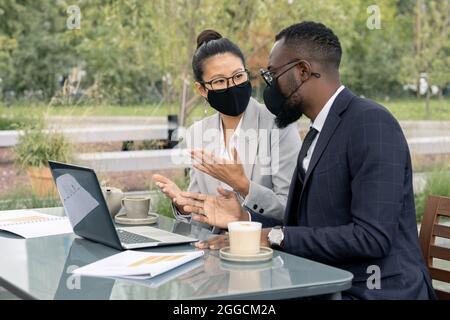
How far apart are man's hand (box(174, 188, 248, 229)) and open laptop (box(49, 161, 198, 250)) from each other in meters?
0.10

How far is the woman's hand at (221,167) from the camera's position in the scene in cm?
276

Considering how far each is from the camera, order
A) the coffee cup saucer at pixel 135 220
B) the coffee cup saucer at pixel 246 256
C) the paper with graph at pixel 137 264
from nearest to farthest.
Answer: the paper with graph at pixel 137 264 < the coffee cup saucer at pixel 246 256 < the coffee cup saucer at pixel 135 220

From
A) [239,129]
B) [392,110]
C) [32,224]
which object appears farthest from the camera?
[392,110]

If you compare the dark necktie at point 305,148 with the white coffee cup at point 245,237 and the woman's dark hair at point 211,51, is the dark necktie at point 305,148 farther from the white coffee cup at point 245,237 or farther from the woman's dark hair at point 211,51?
the woman's dark hair at point 211,51

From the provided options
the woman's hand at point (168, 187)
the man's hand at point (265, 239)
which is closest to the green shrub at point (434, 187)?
the woman's hand at point (168, 187)

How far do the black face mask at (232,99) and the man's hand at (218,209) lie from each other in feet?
2.10

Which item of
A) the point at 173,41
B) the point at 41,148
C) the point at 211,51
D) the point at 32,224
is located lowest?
the point at 41,148

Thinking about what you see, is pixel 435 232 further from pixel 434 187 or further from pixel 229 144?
pixel 434 187

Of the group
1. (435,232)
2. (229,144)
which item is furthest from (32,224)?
(435,232)

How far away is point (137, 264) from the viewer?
2.34 metres

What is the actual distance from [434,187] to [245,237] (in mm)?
5174
